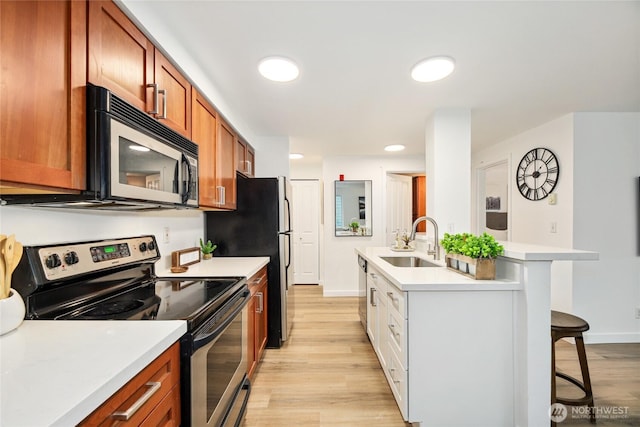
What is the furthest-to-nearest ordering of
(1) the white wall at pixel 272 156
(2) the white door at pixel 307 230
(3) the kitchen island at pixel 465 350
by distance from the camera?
1. (2) the white door at pixel 307 230
2. (1) the white wall at pixel 272 156
3. (3) the kitchen island at pixel 465 350

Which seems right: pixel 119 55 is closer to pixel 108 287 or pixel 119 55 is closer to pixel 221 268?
pixel 108 287

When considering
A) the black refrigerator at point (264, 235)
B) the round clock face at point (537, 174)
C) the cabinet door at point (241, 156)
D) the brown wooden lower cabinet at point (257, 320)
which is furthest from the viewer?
the round clock face at point (537, 174)

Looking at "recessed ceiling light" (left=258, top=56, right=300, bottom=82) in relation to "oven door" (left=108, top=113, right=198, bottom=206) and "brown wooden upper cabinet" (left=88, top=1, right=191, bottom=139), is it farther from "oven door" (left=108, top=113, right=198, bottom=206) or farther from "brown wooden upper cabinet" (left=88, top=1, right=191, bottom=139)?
"oven door" (left=108, top=113, right=198, bottom=206)

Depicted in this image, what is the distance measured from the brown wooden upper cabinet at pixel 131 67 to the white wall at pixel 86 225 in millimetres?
587

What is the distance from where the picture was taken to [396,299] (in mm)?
1808

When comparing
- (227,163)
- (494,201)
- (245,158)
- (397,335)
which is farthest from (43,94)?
(494,201)

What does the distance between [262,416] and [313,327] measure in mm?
1482

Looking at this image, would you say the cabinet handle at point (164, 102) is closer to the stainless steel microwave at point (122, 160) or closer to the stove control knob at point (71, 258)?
the stainless steel microwave at point (122, 160)

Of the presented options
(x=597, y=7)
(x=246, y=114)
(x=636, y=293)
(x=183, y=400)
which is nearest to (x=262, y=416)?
(x=183, y=400)

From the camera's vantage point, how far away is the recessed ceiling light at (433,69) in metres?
1.80

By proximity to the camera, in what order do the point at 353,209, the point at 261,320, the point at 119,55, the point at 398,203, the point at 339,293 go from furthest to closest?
the point at 398,203 → the point at 353,209 → the point at 339,293 → the point at 261,320 → the point at 119,55

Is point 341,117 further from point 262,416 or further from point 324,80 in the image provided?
point 262,416

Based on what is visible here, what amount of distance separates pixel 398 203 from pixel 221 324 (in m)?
4.06

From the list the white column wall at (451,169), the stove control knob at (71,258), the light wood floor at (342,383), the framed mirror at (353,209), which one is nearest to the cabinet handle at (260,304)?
the light wood floor at (342,383)
